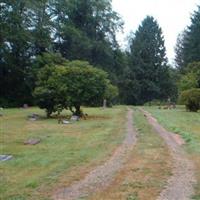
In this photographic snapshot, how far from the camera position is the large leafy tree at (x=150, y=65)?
68312mm

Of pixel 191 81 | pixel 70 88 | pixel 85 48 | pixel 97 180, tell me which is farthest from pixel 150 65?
pixel 97 180

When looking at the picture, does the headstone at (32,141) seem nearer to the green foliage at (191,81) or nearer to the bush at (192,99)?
the bush at (192,99)

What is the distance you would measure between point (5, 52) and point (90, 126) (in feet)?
95.5

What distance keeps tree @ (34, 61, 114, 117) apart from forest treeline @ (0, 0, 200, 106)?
1000 cm

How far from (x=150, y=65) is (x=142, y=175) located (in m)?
58.5

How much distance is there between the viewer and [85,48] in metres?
56.3

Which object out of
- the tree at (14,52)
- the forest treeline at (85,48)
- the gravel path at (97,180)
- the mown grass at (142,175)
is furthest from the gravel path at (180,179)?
the tree at (14,52)

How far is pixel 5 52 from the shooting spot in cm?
5147

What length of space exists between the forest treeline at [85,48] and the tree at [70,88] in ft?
32.8

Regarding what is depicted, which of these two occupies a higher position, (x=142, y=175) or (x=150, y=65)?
(x=150, y=65)

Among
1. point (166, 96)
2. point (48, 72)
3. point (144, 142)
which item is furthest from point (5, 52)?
point (144, 142)

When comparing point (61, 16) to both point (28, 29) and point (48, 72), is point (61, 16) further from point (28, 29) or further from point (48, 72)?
point (48, 72)

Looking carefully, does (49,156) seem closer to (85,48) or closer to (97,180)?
(97,180)

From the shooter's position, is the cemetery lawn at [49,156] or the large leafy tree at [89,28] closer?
the cemetery lawn at [49,156]
